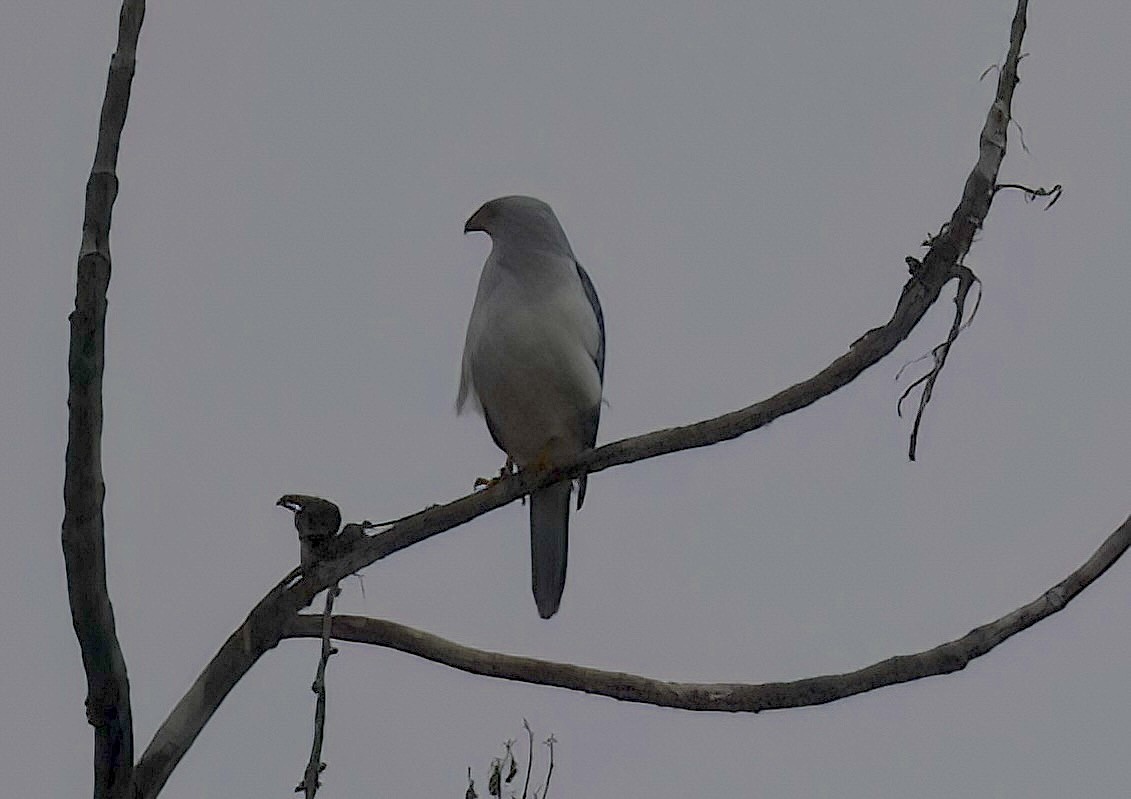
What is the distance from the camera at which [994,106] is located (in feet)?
11.6

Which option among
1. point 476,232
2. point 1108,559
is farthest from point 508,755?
point 476,232

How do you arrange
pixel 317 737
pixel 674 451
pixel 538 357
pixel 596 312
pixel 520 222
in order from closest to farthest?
pixel 317 737 → pixel 674 451 → pixel 538 357 → pixel 520 222 → pixel 596 312

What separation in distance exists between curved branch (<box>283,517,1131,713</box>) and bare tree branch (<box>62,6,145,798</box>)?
50cm

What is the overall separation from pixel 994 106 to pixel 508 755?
1877mm

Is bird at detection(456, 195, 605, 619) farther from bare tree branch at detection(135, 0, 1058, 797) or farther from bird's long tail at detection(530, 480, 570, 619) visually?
bare tree branch at detection(135, 0, 1058, 797)

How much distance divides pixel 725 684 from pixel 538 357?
139cm

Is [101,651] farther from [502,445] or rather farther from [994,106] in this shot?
[994,106]

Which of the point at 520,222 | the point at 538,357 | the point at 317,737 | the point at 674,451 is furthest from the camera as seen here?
the point at 520,222

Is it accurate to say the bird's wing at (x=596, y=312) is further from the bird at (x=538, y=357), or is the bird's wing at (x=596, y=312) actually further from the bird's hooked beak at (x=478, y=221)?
the bird's hooked beak at (x=478, y=221)

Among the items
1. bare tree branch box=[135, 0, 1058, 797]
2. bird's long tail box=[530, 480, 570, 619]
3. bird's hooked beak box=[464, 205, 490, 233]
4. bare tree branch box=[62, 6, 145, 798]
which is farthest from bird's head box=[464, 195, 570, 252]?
bare tree branch box=[62, 6, 145, 798]

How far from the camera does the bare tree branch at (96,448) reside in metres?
3.04

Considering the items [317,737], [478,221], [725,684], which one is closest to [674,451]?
[725,684]

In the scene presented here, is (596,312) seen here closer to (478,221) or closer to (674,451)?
(478,221)

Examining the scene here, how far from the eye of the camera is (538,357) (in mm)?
4699
